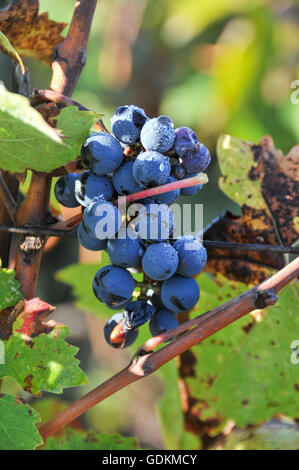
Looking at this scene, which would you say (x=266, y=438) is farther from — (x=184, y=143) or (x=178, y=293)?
(x=184, y=143)

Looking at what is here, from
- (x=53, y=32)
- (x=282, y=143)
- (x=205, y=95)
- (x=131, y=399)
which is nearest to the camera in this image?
(x=53, y=32)

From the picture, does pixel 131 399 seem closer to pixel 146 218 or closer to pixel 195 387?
pixel 195 387

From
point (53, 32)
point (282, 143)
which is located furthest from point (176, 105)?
point (53, 32)

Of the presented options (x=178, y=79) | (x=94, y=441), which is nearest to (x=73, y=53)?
(x=94, y=441)

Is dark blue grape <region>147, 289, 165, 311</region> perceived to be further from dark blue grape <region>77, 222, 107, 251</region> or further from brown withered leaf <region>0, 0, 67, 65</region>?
brown withered leaf <region>0, 0, 67, 65</region>

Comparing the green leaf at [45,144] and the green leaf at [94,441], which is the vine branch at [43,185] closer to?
the green leaf at [45,144]

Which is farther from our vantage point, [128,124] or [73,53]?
[73,53]

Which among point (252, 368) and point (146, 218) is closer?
point (146, 218)
